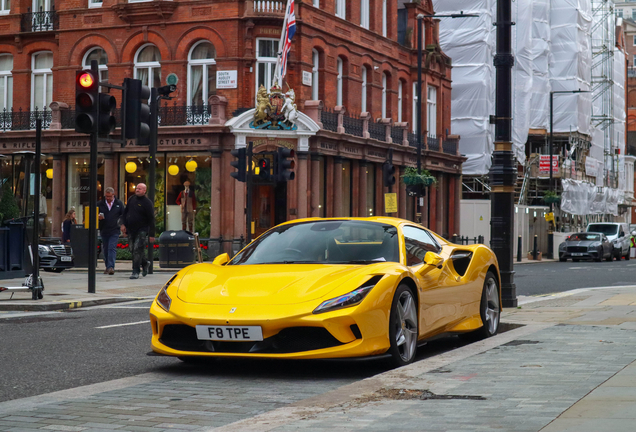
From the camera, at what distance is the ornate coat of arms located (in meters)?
35.2

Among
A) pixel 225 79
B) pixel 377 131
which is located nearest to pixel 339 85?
pixel 377 131

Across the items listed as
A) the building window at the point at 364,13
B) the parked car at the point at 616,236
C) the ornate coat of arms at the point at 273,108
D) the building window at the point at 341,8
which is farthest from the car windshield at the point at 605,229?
the ornate coat of arms at the point at 273,108

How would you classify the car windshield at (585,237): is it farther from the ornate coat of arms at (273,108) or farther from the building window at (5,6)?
the building window at (5,6)

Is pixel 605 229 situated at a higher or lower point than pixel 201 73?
lower

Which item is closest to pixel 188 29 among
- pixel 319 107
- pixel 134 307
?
pixel 319 107

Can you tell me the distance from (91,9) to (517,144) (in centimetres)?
2693

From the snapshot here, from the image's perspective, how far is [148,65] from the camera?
37.4m

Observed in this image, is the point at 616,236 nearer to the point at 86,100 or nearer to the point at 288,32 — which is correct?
the point at 288,32

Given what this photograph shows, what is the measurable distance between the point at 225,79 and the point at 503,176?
2351 centimetres

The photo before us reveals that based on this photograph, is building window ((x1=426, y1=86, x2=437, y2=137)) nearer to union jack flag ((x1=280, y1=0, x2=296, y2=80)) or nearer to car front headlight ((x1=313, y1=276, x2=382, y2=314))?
union jack flag ((x1=280, y1=0, x2=296, y2=80))

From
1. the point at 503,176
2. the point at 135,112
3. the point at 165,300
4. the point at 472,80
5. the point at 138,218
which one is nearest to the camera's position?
the point at 165,300

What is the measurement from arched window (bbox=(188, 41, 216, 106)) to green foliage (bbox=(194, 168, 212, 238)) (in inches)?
105

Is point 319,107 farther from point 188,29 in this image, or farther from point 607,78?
point 607,78

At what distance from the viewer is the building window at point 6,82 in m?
39.8
